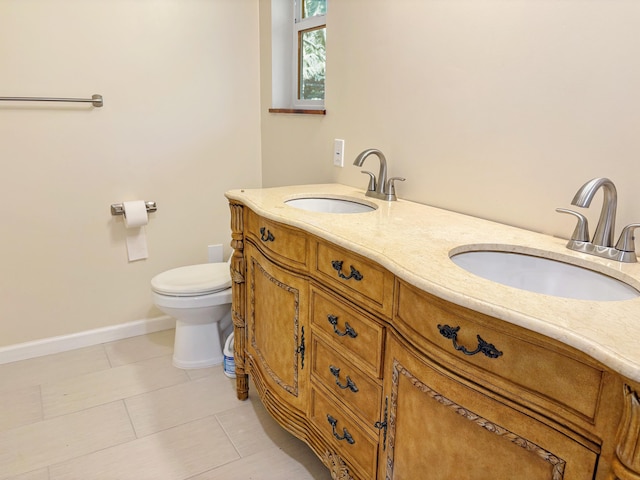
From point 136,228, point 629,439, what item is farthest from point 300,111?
point 629,439

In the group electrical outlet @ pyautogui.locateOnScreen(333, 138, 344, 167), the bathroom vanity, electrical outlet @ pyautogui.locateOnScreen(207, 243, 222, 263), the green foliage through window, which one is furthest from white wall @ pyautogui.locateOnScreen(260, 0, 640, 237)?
electrical outlet @ pyautogui.locateOnScreen(207, 243, 222, 263)

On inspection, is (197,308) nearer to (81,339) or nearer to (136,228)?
(136,228)

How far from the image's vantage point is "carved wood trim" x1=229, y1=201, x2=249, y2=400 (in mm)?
1799

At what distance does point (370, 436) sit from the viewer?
3.90 ft

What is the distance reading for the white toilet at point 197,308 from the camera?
2.10 m

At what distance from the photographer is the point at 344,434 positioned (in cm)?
130

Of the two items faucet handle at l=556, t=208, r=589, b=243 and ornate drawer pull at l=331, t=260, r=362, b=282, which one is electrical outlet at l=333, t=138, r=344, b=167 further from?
faucet handle at l=556, t=208, r=589, b=243

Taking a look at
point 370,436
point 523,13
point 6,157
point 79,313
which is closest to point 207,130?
point 6,157

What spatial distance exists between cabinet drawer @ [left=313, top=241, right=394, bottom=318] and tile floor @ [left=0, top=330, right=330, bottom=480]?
2.55ft

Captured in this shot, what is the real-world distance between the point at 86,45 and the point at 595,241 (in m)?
2.25

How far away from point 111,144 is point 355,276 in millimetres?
1711

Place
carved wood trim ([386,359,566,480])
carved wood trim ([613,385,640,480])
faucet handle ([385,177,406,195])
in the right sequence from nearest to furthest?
carved wood trim ([613,385,640,480]) → carved wood trim ([386,359,566,480]) → faucet handle ([385,177,406,195])

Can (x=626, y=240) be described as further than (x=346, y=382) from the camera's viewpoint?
No

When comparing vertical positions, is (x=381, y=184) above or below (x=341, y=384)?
above
